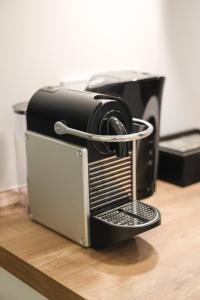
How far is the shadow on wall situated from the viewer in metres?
1.44

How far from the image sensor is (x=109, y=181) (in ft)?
3.17

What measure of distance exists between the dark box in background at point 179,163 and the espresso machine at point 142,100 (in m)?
0.07

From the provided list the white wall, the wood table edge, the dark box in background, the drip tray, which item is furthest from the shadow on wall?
the wood table edge

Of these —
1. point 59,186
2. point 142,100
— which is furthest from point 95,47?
point 59,186

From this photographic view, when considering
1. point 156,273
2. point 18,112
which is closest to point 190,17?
point 18,112

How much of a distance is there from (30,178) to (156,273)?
1.12ft

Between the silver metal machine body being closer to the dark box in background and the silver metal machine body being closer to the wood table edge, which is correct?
the wood table edge

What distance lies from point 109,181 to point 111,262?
151mm

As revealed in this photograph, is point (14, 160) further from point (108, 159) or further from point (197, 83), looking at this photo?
point (197, 83)

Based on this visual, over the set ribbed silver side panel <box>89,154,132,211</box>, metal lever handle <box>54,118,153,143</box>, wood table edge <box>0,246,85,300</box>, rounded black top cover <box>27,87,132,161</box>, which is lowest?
wood table edge <box>0,246,85,300</box>

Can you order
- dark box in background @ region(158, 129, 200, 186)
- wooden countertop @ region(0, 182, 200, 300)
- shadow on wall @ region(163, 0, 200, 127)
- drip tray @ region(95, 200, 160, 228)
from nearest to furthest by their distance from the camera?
wooden countertop @ region(0, 182, 200, 300), drip tray @ region(95, 200, 160, 228), dark box in background @ region(158, 129, 200, 186), shadow on wall @ region(163, 0, 200, 127)

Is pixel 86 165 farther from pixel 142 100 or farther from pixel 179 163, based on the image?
pixel 179 163

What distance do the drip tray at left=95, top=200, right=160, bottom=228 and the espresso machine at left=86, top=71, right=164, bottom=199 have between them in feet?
0.69

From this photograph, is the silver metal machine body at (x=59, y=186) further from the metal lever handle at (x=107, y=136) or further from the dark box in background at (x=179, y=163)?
the dark box in background at (x=179, y=163)
